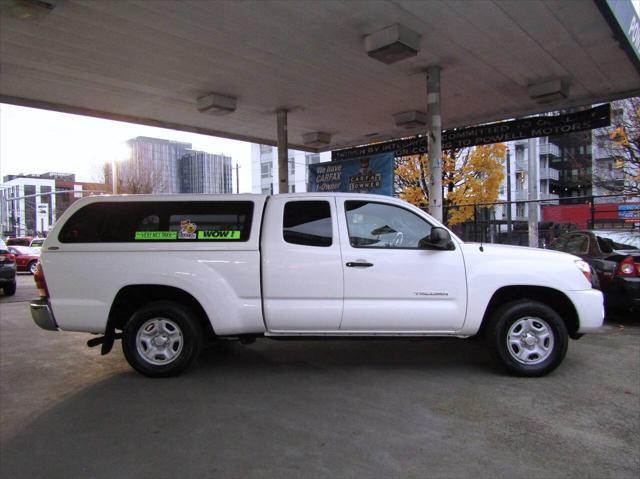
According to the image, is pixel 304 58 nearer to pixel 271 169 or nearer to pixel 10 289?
pixel 10 289

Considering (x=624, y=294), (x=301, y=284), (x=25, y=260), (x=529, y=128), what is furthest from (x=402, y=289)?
(x=25, y=260)

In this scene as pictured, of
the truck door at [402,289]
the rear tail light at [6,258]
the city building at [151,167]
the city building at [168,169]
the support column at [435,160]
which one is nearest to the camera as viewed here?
the truck door at [402,289]

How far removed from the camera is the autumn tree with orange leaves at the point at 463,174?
829 inches

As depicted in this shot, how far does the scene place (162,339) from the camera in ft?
17.9

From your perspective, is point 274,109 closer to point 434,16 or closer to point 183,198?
point 434,16

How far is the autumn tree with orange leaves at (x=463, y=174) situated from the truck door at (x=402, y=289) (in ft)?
52.8

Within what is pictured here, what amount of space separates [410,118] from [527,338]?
27.9 feet

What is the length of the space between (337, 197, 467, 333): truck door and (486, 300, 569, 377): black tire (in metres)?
0.44

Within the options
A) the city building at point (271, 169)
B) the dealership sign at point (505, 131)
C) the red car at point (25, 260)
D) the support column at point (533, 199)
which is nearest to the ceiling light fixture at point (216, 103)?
the dealership sign at point (505, 131)

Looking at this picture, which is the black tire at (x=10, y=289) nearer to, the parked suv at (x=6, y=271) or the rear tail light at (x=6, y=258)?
the parked suv at (x=6, y=271)

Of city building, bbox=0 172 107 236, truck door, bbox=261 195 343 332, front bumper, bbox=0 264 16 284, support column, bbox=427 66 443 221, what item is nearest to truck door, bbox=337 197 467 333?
truck door, bbox=261 195 343 332

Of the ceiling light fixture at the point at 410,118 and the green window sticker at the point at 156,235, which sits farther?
the ceiling light fixture at the point at 410,118

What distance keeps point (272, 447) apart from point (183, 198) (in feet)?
9.83

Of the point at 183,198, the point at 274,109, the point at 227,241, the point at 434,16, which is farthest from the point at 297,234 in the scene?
the point at 274,109
